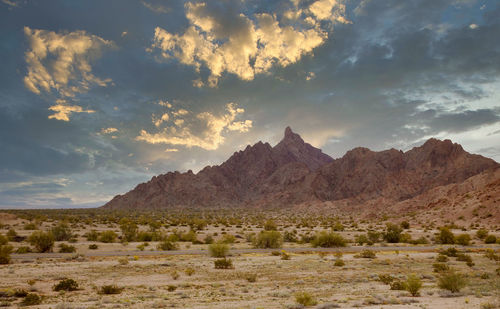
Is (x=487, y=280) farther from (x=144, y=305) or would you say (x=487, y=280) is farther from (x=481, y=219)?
(x=481, y=219)

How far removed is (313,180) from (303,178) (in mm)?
8713

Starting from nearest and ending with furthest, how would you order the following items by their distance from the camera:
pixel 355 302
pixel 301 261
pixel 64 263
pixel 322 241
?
pixel 355 302 < pixel 64 263 < pixel 301 261 < pixel 322 241

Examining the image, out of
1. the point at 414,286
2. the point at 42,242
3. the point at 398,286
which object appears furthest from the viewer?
the point at 42,242

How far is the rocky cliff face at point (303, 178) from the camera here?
104875mm

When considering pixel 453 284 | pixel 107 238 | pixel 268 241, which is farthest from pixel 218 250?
pixel 107 238

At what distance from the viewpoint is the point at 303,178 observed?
143 meters

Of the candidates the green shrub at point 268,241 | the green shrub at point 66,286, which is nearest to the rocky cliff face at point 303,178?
the green shrub at point 268,241

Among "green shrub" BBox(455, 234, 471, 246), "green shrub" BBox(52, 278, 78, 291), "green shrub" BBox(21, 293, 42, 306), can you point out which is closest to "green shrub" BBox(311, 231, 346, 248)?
"green shrub" BBox(455, 234, 471, 246)

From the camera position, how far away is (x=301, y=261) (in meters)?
19.9

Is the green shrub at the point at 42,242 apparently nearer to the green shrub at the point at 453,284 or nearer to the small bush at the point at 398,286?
the small bush at the point at 398,286

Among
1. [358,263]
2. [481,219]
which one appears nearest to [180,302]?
[358,263]

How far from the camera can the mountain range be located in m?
102

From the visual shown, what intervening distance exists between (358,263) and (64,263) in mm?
18997

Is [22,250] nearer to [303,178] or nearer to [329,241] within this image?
[329,241]
